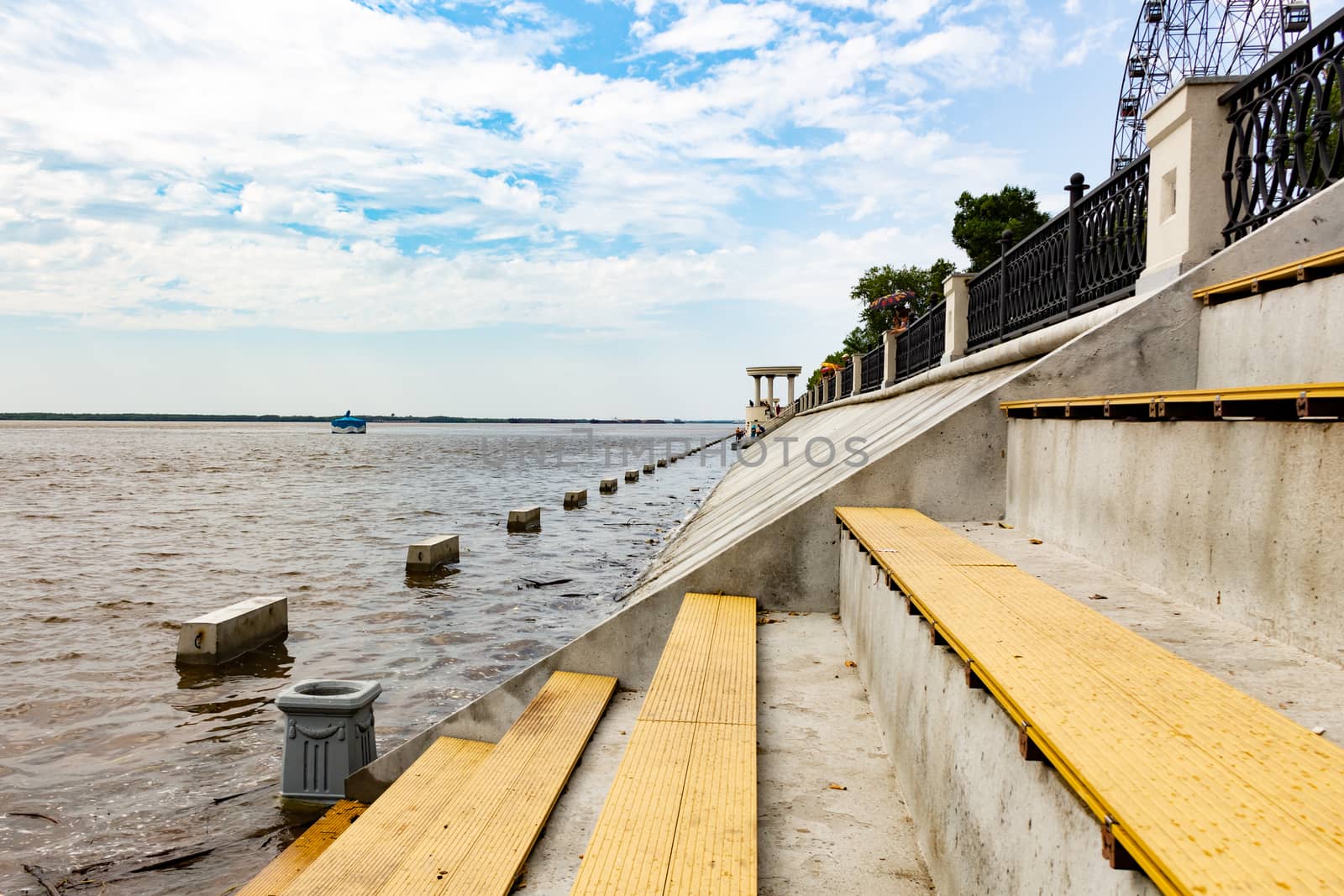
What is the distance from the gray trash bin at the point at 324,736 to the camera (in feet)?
19.6

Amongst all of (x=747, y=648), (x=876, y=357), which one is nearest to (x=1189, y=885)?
(x=747, y=648)

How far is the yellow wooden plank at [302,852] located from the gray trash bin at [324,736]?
0.33m

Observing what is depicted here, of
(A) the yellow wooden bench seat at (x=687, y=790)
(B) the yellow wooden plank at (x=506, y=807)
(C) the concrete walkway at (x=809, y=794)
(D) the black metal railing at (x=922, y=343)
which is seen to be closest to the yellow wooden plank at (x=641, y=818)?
(A) the yellow wooden bench seat at (x=687, y=790)

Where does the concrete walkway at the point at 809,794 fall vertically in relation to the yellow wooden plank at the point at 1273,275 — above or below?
below

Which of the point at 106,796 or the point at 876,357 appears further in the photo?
the point at 876,357

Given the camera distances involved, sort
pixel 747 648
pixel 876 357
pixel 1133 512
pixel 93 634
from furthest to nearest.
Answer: pixel 876 357
pixel 93 634
pixel 747 648
pixel 1133 512

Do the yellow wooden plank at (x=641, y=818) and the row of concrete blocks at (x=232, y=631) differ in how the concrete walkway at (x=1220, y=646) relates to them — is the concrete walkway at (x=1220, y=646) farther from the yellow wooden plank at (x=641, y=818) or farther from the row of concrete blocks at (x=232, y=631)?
the row of concrete blocks at (x=232, y=631)

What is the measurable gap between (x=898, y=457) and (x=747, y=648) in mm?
2006

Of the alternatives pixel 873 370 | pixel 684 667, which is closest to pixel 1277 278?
pixel 684 667

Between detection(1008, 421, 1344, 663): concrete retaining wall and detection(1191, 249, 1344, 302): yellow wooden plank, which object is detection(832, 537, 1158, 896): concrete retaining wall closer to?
detection(1008, 421, 1344, 663): concrete retaining wall

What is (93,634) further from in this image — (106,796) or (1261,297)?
(1261,297)

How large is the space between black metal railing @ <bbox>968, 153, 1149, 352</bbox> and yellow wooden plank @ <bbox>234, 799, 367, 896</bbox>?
6.93 meters

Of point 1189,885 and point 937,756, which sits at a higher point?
point 1189,885

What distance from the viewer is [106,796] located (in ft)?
21.6
